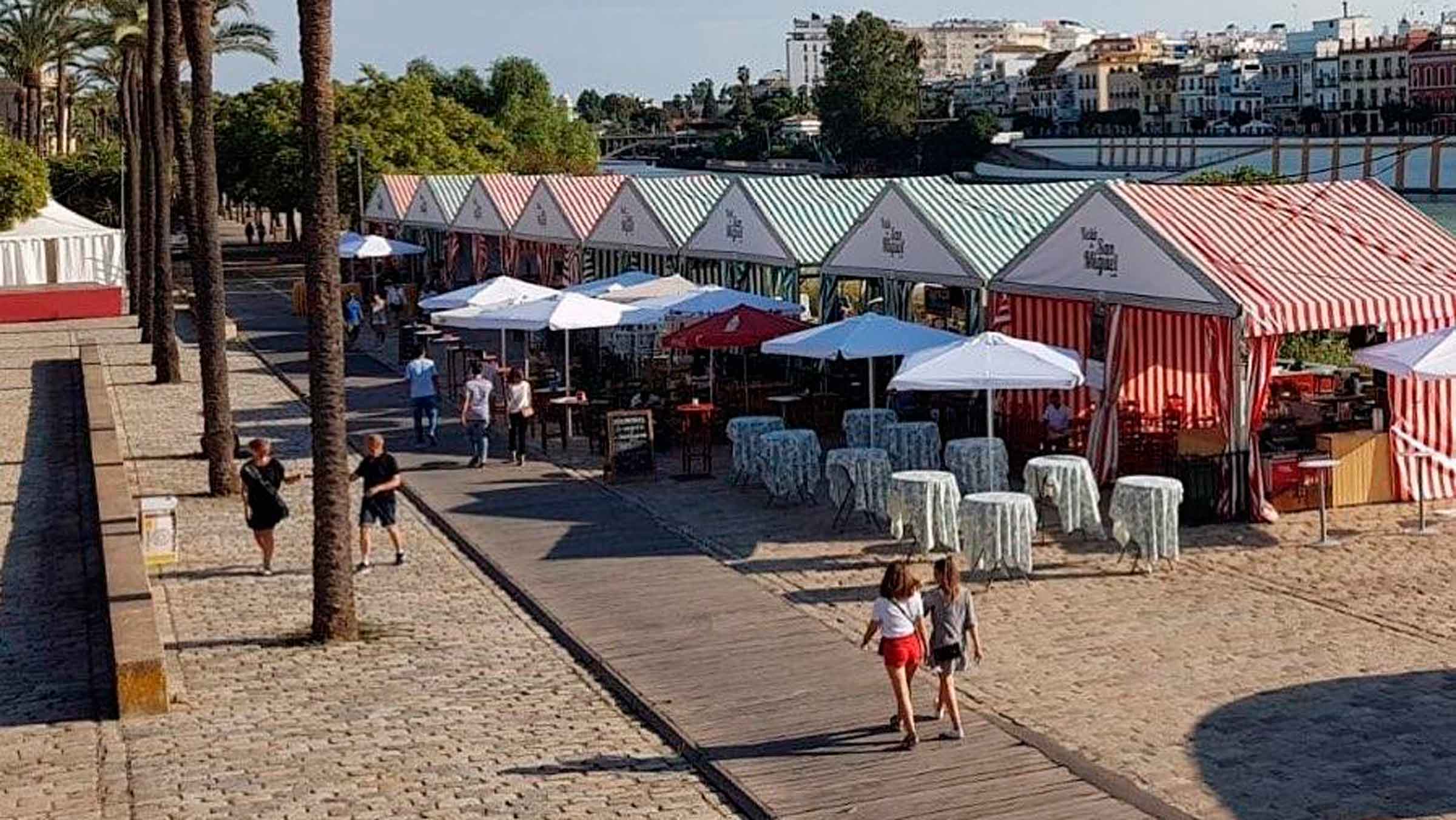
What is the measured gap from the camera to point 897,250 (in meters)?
23.1

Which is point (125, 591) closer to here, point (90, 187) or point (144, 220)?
point (144, 220)

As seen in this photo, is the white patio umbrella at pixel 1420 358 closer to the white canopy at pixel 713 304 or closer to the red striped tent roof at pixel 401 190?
the white canopy at pixel 713 304

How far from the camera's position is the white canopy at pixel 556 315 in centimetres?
2319

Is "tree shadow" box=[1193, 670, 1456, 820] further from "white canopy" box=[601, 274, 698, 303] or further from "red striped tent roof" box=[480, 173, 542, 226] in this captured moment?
"red striped tent roof" box=[480, 173, 542, 226]

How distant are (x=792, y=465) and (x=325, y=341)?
5800mm

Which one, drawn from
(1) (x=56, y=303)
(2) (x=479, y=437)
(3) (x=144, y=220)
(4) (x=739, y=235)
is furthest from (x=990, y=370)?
(1) (x=56, y=303)

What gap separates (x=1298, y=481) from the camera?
17.5m

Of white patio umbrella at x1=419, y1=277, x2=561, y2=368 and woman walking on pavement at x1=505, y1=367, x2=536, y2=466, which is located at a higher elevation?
white patio umbrella at x1=419, y1=277, x2=561, y2=368

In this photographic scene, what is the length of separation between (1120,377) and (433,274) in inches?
1194

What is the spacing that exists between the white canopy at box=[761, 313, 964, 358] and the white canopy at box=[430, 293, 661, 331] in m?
3.82

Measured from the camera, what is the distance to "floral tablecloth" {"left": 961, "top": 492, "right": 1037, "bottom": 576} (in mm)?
14852

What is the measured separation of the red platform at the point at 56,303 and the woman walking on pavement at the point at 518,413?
30558 mm

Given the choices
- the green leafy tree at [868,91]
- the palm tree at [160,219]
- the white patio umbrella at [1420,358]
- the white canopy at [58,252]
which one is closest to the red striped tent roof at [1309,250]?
the white patio umbrella at [1420,358]

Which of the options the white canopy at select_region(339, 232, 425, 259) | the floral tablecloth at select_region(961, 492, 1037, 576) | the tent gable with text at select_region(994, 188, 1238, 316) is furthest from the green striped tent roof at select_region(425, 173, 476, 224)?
the floral tablecloth at select_region(961, 492, 1037, 576)
